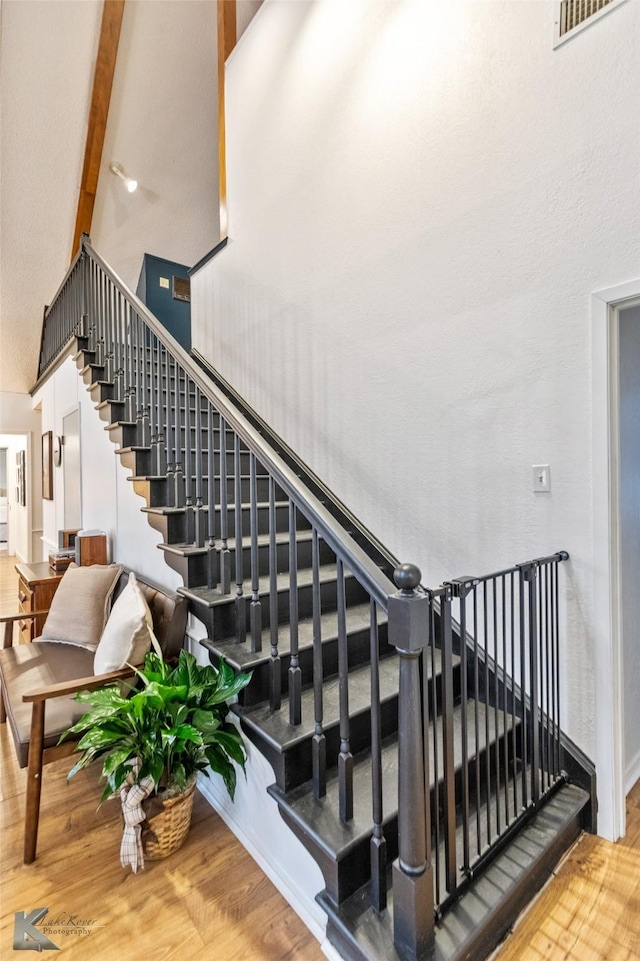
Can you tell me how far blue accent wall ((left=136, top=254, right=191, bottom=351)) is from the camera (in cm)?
557

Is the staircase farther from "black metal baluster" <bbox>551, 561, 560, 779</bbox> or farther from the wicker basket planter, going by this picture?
the wicker basket planter

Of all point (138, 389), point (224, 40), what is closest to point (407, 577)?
point (138, 389)

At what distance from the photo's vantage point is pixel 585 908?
4.97 ft

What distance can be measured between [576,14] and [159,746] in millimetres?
3321

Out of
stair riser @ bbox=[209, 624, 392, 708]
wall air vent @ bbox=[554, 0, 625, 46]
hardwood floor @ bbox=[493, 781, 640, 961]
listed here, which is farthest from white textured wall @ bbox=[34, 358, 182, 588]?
wall air vent @ bbox=[554, 0, 625, 46]

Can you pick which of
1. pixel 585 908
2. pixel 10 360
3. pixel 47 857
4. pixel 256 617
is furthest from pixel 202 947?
pixel 10 360

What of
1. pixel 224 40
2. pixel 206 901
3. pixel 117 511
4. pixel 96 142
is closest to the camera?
pixel 206 901

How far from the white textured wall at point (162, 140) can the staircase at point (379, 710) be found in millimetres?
3557

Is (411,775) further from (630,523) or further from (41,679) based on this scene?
(41,679)

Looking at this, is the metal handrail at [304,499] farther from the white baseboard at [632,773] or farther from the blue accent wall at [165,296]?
the blue accent wall at [165,296]

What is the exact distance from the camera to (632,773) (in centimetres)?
209

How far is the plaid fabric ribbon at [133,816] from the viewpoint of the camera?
1.67 m

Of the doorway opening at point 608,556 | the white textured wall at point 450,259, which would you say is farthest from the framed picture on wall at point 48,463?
the doorway opening at point 608,556

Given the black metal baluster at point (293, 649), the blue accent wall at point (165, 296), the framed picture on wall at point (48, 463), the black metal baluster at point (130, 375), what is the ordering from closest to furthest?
the black metal baluster at point (293, 649) → the black metal baluster at point (130, 375) → the framed picture on wall at point (48, 463) → the blue accent wall at point (165, 296)
